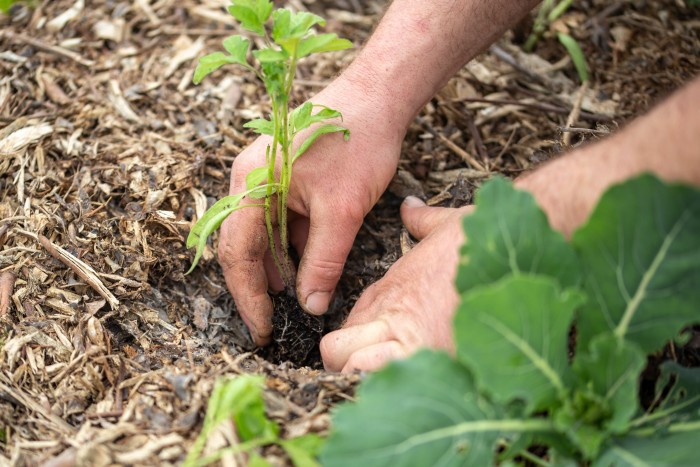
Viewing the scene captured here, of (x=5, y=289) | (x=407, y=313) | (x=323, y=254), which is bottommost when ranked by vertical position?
(x=5, y=289)

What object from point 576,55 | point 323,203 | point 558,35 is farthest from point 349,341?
point 558,35

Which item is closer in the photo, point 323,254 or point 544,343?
point 544,343

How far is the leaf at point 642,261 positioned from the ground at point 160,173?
66 centimetres

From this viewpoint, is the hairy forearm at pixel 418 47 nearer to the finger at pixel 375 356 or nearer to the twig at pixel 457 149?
the twig at pixel 457 149

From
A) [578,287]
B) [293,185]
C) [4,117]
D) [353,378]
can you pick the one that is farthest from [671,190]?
[4,117]

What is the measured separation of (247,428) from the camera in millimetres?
1425

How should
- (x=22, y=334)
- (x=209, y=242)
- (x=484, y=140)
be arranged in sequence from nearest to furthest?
(x=22, y=334) < (x=209, y=242) < (x=484, y=140)

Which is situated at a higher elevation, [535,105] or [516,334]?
[516,334]

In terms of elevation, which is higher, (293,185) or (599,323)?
(599,323)

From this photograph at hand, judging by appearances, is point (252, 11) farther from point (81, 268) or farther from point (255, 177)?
point (81, 268)

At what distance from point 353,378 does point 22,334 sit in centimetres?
110

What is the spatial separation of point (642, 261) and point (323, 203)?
3.62 ft

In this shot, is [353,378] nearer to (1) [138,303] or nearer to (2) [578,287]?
(2) [578,287]

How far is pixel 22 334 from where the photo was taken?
198cm
